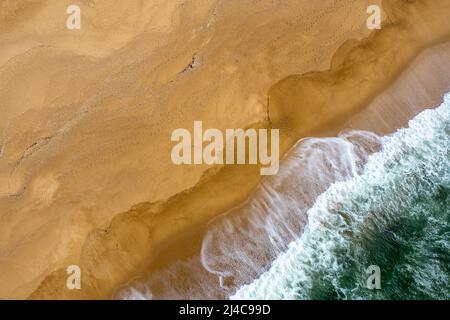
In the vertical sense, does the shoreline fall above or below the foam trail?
above

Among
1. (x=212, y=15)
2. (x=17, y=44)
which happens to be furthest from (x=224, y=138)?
(x=17, y=44)

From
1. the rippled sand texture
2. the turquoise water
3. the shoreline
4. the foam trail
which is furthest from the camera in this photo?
the shoreline

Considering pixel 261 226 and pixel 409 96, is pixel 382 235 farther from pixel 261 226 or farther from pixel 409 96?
pixel 409 96

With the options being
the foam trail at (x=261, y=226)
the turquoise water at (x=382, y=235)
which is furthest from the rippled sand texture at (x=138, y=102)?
the turquoise water at (x=382, y=235)

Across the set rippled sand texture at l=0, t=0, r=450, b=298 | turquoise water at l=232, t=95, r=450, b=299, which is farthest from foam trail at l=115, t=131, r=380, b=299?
rippled sand texture at l=0, t=0, r=450, b=298

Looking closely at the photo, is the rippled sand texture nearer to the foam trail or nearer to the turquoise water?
the foam trail

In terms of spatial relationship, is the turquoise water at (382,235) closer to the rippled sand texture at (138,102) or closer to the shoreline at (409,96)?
the shoreline at (409,96)
